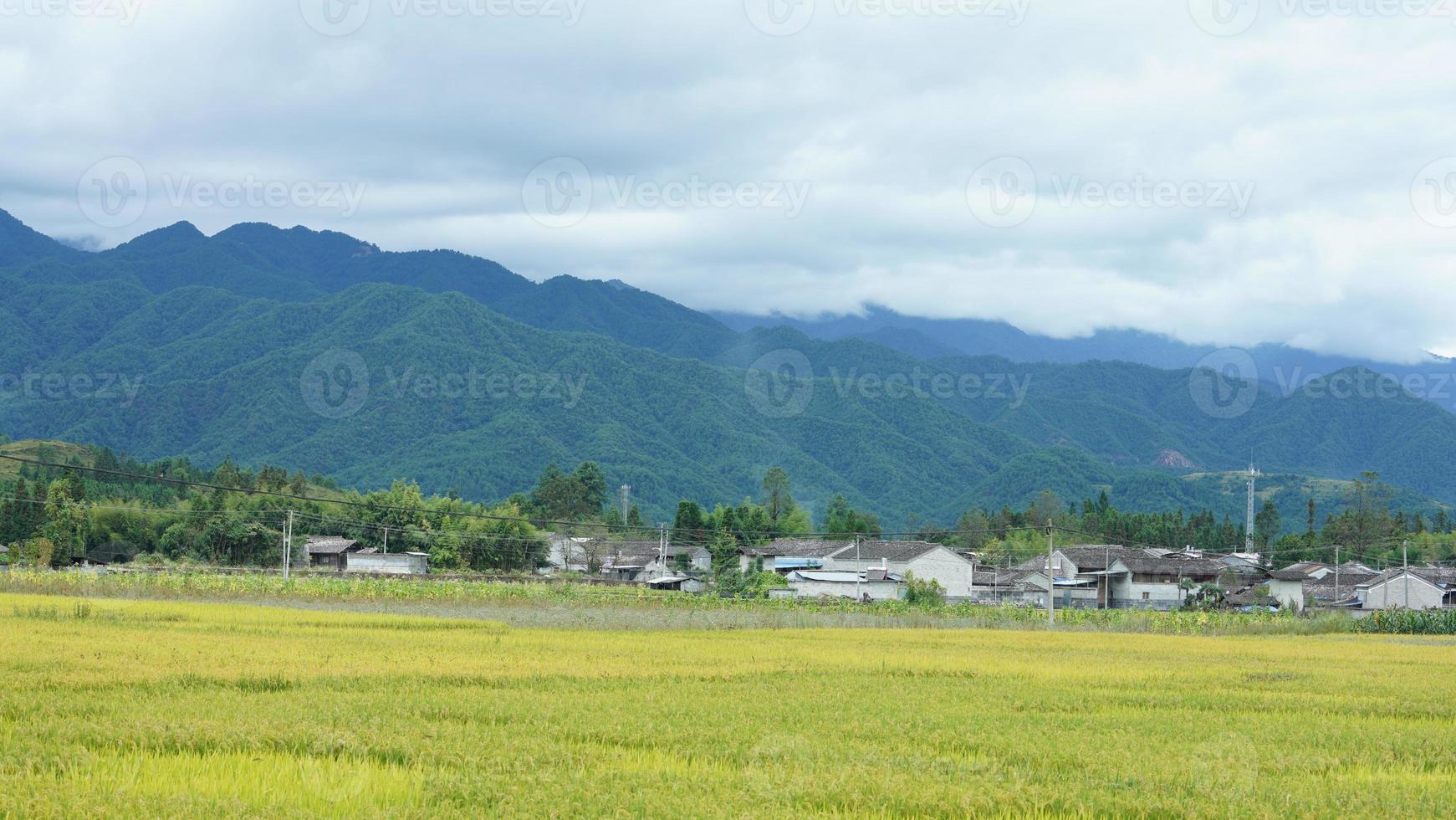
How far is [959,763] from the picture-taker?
593 inches

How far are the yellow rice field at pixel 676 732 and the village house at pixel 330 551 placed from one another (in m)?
71.3

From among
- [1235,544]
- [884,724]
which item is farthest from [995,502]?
[884,724]

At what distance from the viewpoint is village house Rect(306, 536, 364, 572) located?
102188mm

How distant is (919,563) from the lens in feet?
290

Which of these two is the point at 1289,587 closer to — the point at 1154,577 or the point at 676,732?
the point at 1154,577

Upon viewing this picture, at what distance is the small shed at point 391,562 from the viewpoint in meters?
97.3

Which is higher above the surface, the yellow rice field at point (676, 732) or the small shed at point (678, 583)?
the yellow rice field at point (676, 732)

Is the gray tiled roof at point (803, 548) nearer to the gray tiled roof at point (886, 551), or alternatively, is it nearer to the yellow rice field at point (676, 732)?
the gray tiled roof at point (886, 551)

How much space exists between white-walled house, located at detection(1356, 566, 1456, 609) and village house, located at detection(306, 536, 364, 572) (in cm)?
7938

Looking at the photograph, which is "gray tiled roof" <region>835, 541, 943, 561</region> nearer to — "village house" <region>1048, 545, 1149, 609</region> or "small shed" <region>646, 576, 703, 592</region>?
"village house" <region>1048, 545, 1149, 609</region>

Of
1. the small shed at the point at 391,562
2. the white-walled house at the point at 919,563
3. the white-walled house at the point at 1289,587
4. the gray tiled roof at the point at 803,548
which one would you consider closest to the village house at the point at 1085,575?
the white-walled house at the point at 919,563

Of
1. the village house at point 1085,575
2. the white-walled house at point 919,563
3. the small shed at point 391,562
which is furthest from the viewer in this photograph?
the small shed at point 391,562

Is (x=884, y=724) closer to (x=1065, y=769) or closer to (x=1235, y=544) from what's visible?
(x=1065, y=769)

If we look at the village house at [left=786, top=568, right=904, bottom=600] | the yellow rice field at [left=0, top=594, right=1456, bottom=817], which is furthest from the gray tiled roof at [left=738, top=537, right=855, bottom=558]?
the yellow rice field at [left=0, top=594, right=1456, bottom=817]
